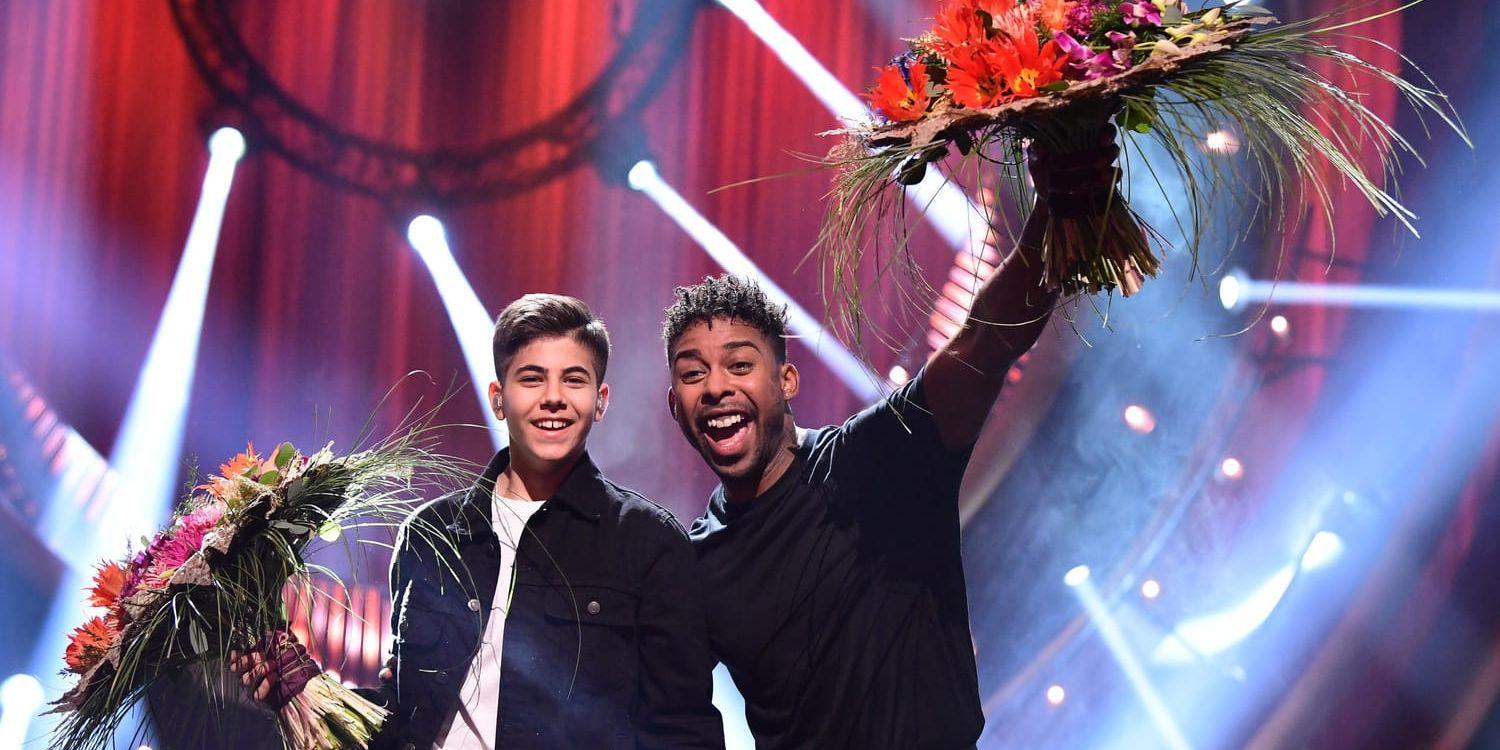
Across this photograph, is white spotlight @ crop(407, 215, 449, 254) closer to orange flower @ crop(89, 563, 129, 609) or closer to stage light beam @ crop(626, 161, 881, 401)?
stage light beam @ crop(626, 161, 881, 401)

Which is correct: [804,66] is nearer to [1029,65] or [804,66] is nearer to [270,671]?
[1029,65]

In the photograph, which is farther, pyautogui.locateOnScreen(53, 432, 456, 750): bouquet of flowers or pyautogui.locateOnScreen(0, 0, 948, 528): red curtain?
pyautogui.locateOnScreen(0, 0, 948, 528): red curtain

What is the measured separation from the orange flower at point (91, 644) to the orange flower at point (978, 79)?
5.26ft

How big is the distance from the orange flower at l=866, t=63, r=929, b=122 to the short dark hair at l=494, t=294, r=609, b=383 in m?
0.80

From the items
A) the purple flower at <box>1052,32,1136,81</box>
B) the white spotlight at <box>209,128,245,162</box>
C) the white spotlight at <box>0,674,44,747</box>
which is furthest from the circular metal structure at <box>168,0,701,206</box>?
the purple flower at <box>1052,32,1136,81</box>

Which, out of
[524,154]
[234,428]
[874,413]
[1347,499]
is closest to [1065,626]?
[1347,499]

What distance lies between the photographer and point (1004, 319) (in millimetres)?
1856

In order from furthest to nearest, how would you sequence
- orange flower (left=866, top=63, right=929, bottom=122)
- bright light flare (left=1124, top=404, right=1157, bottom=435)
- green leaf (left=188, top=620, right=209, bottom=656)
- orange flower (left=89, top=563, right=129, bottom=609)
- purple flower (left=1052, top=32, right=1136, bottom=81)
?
bright light flare (left=1124, top=404, right=1157, bottom=435) < orange flower (left=89, top=563, right=129, bottom=609) < green leaf (left=188, top=620, right=209, bottom=656) < orange flower (left=866, top=63, right=929, bottom=122) < purple flower (left=1052, top=32, right=1136, bottom=81)

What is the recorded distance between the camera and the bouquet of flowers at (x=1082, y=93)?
5.04 ft

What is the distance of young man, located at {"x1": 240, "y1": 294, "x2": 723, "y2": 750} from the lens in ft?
6.49

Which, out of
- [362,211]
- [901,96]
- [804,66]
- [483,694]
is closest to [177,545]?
[483,694]

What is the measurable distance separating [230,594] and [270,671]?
170 millimetres

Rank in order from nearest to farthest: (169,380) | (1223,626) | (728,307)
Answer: (728,307) < (169,380) < (1223,626)

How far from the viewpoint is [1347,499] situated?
3.97 metres
